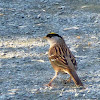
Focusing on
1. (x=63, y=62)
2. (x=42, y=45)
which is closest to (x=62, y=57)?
(x=63, y=62)

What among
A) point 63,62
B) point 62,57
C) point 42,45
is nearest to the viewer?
point 63,62

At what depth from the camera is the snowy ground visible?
8.90m

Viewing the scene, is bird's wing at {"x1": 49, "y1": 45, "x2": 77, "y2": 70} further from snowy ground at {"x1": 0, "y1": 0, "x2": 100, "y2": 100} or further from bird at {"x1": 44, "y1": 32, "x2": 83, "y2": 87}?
snowy ground at {"x1": 0, "y1": 0, "x2": 100, "y2": 100}

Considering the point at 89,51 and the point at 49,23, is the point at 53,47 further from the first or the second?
the point at 49,23

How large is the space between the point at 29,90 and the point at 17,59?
1.93 metres

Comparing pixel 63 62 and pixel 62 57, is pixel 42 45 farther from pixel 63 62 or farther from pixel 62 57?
pixel 63 62

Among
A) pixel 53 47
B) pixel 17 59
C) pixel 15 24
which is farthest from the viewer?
pixel 15 24

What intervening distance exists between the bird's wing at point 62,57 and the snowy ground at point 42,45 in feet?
1.37

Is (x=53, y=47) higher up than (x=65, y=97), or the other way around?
(x=53, y=47)

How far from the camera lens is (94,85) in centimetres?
916

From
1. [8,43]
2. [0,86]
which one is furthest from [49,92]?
[8,43]

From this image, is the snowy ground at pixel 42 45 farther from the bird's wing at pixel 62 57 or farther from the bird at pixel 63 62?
the bird's wing at pixel 62 57

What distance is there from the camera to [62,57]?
9305mm

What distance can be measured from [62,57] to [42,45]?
243cm
